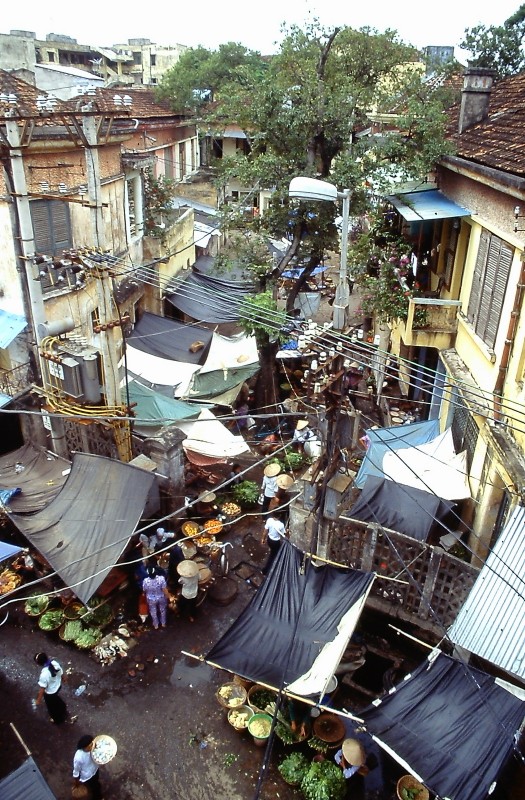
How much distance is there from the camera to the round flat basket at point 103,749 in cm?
958

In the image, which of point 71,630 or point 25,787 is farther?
point 71,630

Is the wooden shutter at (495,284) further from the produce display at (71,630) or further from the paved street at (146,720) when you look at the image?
the produce display at (71,630)

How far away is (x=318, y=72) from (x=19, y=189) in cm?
927

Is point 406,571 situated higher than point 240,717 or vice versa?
point 406,571

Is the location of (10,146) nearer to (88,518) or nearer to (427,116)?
(88,518)

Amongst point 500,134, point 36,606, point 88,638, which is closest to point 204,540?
point 88,638

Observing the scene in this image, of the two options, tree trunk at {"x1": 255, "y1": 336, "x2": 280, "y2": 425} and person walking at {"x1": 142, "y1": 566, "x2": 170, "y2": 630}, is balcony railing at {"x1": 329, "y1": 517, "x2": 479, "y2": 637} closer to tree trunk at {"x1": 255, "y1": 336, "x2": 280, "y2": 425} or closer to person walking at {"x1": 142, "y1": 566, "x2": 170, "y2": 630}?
person walking at {"x1": 142, "y1": 566, "x2": 170, "y2": 630}

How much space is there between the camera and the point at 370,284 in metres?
15.4

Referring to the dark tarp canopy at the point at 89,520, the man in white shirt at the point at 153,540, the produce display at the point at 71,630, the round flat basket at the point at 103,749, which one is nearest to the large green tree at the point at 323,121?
the dark tarp canopy at the point at 89,520

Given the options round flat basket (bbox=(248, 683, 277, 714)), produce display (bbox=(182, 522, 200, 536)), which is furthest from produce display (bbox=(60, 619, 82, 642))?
round flat basket (bbox=(248, 683, 277, 714))

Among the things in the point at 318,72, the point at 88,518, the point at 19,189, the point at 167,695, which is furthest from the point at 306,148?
the point at 167,695

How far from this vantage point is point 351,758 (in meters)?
9.21

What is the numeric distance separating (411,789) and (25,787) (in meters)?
5.73

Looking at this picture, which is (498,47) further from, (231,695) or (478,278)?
(231,695)
